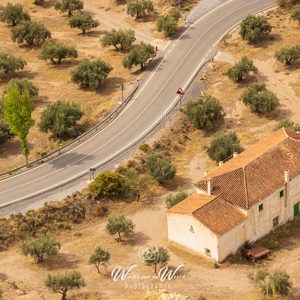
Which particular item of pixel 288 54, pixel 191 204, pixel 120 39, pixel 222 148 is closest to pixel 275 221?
pixel 191 204

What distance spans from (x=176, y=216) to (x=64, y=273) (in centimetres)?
1250

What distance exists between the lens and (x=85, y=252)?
70062 millimetres

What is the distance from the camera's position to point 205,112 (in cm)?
9181

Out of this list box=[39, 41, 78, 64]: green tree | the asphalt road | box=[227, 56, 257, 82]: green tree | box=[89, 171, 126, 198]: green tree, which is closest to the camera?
box=[89, 171, 126, 198]: green tree

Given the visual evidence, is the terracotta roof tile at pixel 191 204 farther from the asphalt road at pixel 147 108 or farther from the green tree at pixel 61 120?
the green tree at pixel 61 120

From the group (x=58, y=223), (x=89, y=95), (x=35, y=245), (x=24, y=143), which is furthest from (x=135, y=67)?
(x=35, y=245)

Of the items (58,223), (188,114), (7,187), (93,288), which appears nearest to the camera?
(93,288)

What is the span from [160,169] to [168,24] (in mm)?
44053

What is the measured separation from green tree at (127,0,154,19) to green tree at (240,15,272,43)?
69.7 ft

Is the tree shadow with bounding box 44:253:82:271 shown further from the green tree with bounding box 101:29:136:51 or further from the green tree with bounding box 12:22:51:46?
the green tree with bounding box 12:22:51:46

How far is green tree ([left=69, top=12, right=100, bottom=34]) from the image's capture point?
407 feet

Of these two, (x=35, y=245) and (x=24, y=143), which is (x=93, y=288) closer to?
(x=35, y=245)

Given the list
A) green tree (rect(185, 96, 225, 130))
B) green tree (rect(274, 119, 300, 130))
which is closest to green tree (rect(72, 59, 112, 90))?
green tree (rect(185, 96, 225, 130))

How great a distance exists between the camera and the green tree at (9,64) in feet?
359
